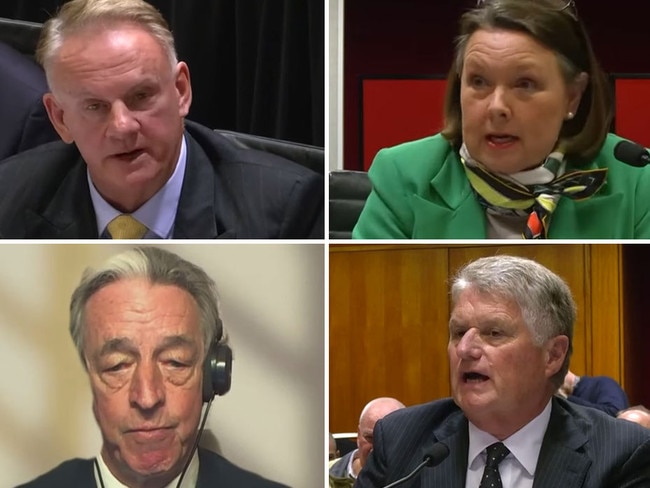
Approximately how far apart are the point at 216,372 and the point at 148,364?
151 millimetres

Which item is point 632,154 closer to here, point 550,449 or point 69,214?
point 550,449

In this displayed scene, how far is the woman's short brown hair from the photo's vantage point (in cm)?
218

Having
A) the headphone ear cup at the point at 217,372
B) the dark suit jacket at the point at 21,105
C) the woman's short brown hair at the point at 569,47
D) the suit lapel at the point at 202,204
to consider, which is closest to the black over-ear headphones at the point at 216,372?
the headphone ear cup at the point at 217,372

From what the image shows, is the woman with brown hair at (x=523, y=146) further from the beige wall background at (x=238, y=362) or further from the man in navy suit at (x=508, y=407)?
the beige wall background at (x=238, y=362)

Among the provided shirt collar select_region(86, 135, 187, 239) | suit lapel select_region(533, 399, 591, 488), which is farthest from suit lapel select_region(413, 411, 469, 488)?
Answer: shirt collar select_region(86, 135, 187, 239)

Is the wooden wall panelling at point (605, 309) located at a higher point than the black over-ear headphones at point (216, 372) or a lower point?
higher

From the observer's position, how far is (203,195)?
7.45 ft

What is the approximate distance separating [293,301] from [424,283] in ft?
0.97

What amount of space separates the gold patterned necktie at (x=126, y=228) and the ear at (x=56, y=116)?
0.20 m

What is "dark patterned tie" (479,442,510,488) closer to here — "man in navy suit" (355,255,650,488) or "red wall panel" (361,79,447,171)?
"man in navy suit" (355,255,650,488)

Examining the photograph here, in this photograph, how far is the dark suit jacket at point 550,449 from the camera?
212 centimetres

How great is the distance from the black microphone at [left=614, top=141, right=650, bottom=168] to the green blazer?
0.08 meters

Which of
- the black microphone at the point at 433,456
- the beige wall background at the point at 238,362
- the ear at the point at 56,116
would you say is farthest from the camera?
the beige wall background at the point at 238,362

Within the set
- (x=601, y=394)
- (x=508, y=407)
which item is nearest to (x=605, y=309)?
(x=601, y=394)
